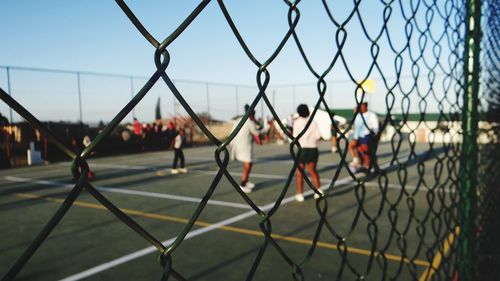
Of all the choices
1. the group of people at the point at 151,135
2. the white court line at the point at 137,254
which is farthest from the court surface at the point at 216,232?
the group of people at the point at 151,135

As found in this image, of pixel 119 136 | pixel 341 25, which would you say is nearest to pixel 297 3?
pixel 341 25

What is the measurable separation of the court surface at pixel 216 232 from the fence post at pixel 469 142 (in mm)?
257

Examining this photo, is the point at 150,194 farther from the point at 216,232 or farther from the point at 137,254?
the point at 137,254

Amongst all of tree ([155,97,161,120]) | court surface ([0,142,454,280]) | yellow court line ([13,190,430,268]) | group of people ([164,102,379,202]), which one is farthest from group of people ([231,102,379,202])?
tree ([155,97,161,120])

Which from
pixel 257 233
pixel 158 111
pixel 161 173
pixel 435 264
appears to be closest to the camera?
pixel 435 264

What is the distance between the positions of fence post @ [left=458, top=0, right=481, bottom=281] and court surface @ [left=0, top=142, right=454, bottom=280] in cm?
26

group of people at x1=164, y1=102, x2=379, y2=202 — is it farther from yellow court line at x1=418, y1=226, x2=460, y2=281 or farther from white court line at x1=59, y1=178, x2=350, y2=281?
yellow court line at x1=418, y1=226, x2=460, y2=281

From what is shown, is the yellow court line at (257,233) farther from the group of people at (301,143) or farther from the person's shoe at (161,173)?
the person's shoe at (161,173)

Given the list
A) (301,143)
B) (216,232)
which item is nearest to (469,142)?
(216,232)

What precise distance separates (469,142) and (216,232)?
10.9ft

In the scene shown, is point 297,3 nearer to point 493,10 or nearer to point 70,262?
point 493,10

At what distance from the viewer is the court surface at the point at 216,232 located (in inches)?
138

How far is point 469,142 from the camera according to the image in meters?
2.45

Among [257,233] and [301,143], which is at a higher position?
[301,143]
